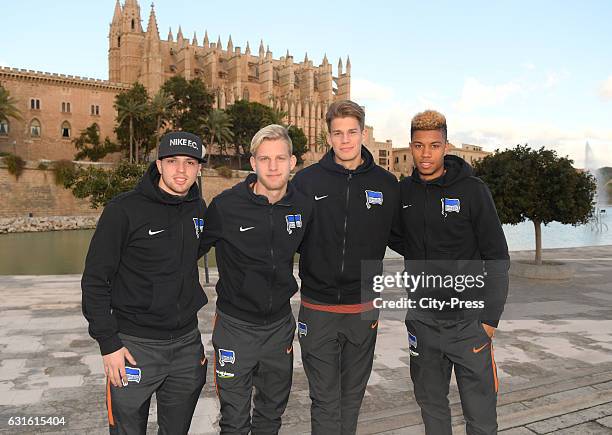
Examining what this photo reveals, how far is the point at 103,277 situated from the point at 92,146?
193ft

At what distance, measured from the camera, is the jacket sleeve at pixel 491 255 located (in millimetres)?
3381

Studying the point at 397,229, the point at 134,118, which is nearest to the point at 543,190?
the point at 397,229

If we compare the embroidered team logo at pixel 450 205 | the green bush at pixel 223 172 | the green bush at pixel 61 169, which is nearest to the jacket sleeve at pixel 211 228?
the embroidered team logo at pixel 450 205

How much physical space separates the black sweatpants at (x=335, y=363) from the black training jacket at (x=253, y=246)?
315 millimetres

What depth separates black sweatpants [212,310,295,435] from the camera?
3.28 metres

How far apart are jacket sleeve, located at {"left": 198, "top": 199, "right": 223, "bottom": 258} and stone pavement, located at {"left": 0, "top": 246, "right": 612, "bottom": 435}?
5.82 ft

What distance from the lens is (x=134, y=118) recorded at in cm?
5194

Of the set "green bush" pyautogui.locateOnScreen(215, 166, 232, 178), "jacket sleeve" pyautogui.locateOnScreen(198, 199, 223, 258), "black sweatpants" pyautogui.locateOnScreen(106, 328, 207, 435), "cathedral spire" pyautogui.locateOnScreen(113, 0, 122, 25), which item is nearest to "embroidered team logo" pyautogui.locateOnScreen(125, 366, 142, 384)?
"black sweatpants" pyautogui.locateOnScreen(106, 328, 207, 435)

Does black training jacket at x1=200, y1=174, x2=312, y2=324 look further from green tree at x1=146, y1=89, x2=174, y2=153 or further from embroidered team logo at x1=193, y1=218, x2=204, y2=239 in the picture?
green tree at x1=146, y1=89, x2=174, y2=153

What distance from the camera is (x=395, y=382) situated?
5230 millimetres

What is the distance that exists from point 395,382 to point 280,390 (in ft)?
7.37

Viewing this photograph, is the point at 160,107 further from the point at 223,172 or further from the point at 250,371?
the point at 250,371

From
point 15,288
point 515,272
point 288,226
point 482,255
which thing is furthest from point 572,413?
point 15,288

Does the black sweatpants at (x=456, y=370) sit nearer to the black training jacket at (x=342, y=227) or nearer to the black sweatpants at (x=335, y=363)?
the black sweatpants at (x=335, y=363)
